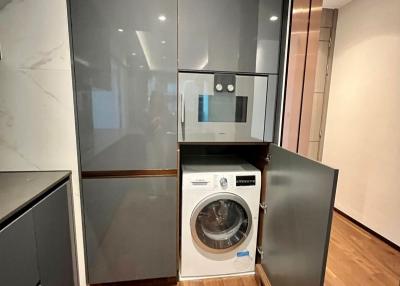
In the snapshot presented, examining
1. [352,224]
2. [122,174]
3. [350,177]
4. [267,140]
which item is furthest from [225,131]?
[352,224]

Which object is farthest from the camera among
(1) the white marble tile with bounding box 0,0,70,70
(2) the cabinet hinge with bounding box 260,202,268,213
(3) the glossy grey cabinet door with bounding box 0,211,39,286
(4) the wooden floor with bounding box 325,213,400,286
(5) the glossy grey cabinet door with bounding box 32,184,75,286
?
(4) the wooden floor with bounding box 325,213,400,286

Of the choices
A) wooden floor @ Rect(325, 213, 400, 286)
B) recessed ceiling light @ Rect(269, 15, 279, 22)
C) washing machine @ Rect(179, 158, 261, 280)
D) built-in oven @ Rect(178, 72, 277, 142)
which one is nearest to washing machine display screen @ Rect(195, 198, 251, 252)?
washing machine @ Rect(179, 158, 261, 280)

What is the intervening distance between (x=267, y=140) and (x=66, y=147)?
4.76 ft

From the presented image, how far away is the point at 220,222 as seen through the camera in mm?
1847

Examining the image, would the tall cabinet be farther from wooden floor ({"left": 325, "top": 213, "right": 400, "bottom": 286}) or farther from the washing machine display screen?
wooden floor ({"left": 325, "top": 213, "right": 400, "bottom": 286})

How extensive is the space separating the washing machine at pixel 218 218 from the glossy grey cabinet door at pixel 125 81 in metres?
0.35

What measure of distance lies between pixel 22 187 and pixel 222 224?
4.66ft

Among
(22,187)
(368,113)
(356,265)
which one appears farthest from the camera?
(368,113)

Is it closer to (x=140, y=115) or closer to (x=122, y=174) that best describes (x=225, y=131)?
(x=140, y=115)

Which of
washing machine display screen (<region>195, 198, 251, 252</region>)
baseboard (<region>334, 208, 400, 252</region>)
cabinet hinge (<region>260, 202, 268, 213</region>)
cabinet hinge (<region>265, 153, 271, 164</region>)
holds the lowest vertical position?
baseboard (<region>334, 208, 400, 252</region>)

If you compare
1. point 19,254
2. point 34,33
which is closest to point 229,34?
point 34,33

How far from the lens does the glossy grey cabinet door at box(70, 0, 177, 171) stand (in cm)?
135

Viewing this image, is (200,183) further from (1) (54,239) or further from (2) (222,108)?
(1) (54,239)

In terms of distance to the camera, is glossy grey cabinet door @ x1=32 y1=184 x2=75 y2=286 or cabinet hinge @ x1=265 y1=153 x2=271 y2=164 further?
cabinet hinge @ x1=265 y1=153 x2=271 y2=164
